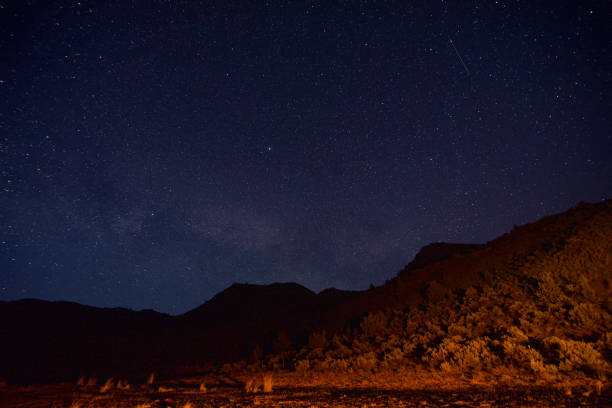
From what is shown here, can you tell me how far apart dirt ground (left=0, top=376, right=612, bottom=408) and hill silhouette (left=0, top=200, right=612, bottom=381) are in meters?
2.09

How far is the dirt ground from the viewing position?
5.69m

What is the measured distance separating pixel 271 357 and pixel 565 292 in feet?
40.0

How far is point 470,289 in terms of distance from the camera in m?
15.1

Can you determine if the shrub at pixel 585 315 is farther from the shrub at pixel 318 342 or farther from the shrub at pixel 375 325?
the shrub at pixel 318 342

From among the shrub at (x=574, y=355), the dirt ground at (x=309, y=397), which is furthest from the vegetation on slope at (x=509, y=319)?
the dirt ground at (x=309, y=397)

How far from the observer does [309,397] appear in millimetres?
6602

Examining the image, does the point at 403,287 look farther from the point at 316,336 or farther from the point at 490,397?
the point at 490,397

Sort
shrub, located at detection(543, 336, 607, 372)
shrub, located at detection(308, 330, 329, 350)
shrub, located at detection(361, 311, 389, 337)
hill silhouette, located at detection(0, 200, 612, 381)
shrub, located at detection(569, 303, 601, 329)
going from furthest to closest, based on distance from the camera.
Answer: shrub, located at detection(361, 311, 389, 337)
shrub, located at detection(308, 330, 329, 350)
shrub, located at detection(569, 303, 601, 329)
hill silhouette, located at detection(0, 200, 612, 381)
shrub, located at detection(543, 336, 607, 372)

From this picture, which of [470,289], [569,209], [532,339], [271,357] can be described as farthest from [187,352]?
[569,209]

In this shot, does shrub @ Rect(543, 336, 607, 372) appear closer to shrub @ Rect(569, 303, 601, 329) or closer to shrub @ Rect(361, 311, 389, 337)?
shrub @ Rect(569, 303, 601, 329)

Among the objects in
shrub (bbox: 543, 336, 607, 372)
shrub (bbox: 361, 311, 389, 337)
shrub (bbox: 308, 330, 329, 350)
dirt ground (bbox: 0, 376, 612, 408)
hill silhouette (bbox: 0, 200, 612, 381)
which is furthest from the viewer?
shrub (bbox: 361, 311, 389, 337)

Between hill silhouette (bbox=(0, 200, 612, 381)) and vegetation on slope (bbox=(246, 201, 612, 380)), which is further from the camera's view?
hill silhouette (bbox=(0, 200, 612, 381))

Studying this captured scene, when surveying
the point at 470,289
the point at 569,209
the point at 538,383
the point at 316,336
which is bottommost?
the point at 538,383

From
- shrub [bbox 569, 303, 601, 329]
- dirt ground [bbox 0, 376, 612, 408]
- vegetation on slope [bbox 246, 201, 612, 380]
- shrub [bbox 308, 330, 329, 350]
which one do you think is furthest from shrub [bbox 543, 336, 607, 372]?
shrub [bbox 308, 330, 329, 350]
